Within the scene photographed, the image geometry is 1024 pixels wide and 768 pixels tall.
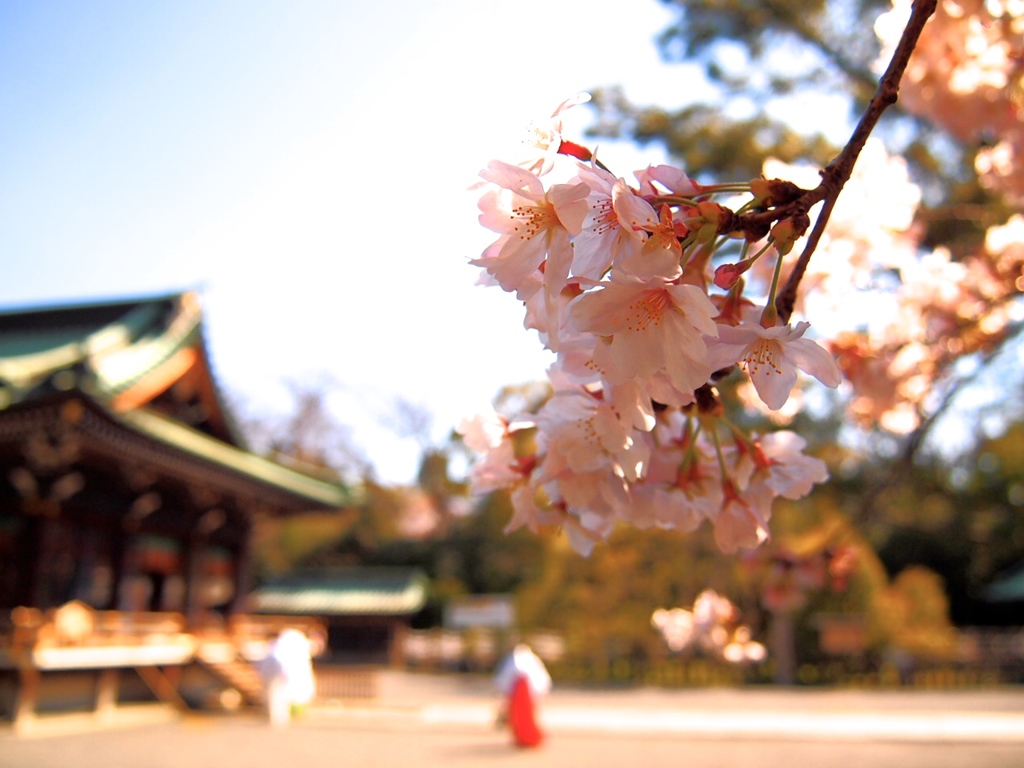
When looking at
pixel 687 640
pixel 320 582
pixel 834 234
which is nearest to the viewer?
pixel 834 234

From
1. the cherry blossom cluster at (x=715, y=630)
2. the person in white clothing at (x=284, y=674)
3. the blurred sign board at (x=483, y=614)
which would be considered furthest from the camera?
the blurred sign board at (x=483, y=614)

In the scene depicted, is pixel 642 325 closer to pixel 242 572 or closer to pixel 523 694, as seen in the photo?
pixel 523 694

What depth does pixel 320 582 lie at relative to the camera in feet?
75.4

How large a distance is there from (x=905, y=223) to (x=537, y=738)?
7862mm

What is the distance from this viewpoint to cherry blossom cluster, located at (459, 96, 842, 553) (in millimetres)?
696

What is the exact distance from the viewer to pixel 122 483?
10734 millimetres

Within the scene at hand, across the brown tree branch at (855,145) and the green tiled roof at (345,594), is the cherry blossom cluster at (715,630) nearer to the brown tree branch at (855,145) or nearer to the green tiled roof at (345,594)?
the brown tree branch at (855,145)

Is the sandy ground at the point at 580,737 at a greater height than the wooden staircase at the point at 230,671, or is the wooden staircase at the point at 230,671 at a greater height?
the wooden staircase at the point at 230,671

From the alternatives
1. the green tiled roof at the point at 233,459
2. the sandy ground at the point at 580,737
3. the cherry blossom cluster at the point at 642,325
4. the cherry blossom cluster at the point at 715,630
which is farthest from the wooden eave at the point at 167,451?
the cherry blossom cluster at the point at 642,325

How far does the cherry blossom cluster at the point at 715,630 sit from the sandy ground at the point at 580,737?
3.69m

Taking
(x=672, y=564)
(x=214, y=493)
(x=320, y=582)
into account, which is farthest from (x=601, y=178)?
(x=320, y=582)

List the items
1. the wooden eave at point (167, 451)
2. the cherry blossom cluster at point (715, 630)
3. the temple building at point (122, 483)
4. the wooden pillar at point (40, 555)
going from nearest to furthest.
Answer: the cherry blossom cluster at point (715, 630) → the wooden eave at point (167, 451) → the temple building at point (122, 483) → the wooden pillar at point (40, 555)

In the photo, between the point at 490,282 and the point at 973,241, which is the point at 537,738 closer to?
the point at 973,241

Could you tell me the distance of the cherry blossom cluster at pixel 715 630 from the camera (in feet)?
11.5
